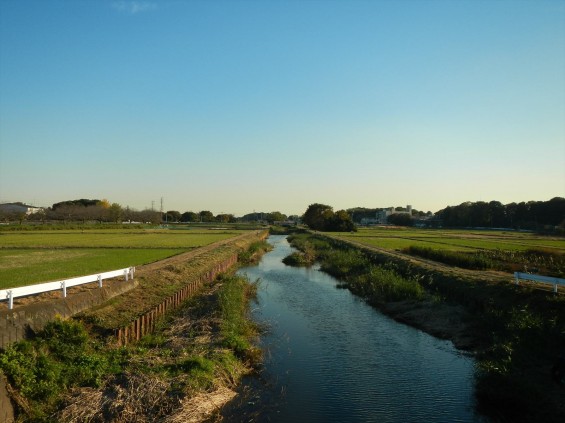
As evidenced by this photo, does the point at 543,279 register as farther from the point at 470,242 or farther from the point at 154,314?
the point at 470,242

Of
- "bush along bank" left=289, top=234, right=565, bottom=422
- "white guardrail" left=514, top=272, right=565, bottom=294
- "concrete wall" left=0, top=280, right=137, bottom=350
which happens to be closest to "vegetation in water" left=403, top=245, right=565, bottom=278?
"bush along bank" left=289, top=234, right=565, bottom=422

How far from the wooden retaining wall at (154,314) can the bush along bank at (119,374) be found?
0.36 meters

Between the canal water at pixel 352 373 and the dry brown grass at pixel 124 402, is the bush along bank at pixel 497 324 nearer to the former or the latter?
the canal water at pixel 352 373

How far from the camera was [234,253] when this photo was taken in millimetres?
46000

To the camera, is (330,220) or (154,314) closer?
(154,314)

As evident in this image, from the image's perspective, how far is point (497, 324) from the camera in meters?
16.7

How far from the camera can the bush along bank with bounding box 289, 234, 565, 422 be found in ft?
37.1

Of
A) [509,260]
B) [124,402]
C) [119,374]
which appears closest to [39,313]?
[119,374]

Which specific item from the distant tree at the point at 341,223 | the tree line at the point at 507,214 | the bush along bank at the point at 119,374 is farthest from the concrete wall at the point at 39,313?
the tree line at the point at 507,214

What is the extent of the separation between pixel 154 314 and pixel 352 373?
315 inches

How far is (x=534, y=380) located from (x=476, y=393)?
4.96 feet

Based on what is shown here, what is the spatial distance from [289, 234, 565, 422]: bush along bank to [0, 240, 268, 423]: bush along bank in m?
7.16

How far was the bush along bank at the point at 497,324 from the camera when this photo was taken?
11.3 meters

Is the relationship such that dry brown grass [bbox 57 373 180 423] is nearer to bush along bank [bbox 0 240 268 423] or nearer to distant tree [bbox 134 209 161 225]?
bush along bank [bbox 0 240 268 423]
